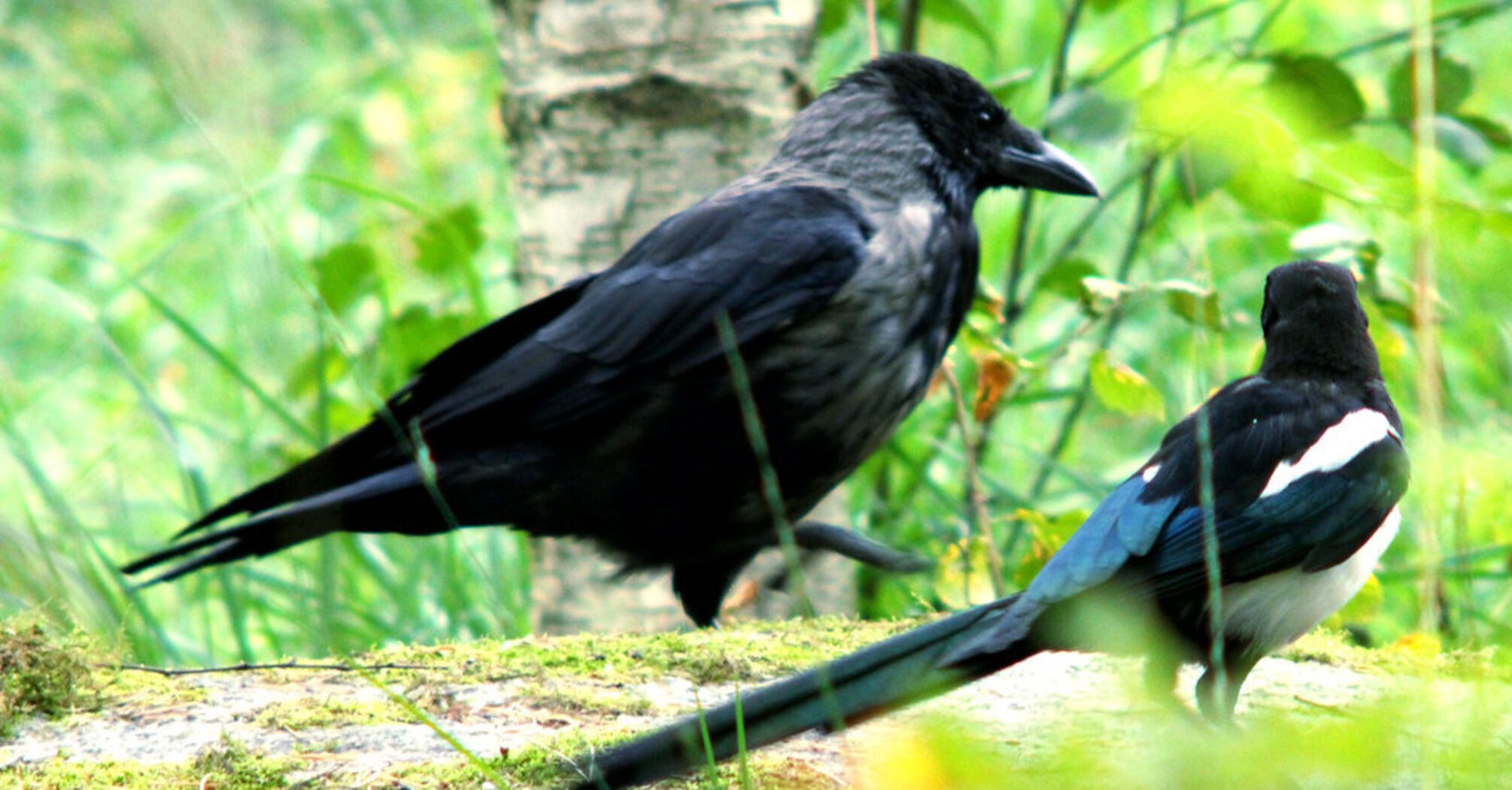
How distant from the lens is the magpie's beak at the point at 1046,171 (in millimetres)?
3398

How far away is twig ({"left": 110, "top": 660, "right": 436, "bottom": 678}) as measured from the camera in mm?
2393

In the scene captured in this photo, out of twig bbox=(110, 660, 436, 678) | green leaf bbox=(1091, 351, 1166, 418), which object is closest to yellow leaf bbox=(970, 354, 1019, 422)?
green leaf bbox=(1091, 351, 1166, 418)

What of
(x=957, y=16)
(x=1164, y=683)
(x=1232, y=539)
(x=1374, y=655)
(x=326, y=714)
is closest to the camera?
(x=1164, y=683)

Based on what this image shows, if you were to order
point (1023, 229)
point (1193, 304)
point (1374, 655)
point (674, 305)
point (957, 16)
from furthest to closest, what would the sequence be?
point (1023, 229) < point (957, 16) < point (674, 305) < point (1193, 304) < point (1374, 655)

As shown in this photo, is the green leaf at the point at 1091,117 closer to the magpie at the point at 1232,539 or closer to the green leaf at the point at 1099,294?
the green leaf at the point at 1099,294

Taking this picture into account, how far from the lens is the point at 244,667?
2418 millimetres

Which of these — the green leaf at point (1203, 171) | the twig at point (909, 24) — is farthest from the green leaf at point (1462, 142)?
the twig at point (909, 24)

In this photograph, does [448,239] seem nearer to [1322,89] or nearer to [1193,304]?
[1193,304]

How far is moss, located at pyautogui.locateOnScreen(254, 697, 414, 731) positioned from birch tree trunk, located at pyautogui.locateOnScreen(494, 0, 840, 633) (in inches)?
51.5

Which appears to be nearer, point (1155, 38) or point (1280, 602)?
point (1280, 602)

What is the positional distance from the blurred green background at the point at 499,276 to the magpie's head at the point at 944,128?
10 centimetres

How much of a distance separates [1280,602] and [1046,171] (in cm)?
150

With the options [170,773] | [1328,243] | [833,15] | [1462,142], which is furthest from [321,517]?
[1462,142]

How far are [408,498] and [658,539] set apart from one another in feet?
1.69
